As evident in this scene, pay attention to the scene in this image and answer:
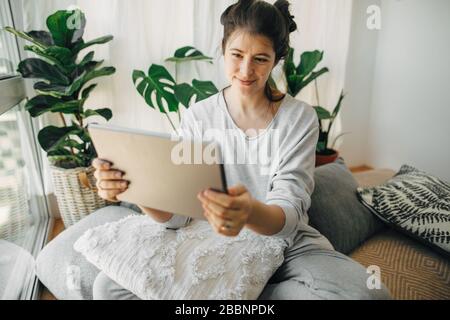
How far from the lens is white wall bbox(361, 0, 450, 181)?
2049 mm

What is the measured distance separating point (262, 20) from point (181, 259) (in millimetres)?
633

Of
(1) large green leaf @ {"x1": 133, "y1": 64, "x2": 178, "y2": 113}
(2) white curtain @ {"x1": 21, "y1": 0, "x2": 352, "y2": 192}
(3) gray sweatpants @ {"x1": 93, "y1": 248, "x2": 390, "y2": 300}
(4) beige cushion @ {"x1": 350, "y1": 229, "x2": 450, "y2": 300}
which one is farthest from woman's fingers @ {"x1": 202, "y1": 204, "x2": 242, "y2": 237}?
(2) white curtain @ {"x1": 21, "y1": 0, "x2": 352, "y2": 192}

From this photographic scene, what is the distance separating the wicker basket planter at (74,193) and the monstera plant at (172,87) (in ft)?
1.41

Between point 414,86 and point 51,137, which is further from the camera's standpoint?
point 414,86

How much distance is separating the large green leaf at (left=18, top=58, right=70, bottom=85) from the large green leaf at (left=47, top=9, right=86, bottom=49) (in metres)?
0.10

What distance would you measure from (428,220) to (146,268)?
0.96 m

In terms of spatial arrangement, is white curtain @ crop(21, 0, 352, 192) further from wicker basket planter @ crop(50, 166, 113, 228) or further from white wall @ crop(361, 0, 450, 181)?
white wall @ crop(361, 0, 450, 181)

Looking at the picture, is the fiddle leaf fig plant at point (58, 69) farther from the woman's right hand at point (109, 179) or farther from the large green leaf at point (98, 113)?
the woman's right hand at point (109, 179)

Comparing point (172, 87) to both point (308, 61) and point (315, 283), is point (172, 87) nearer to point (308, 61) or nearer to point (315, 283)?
point (308, 61)

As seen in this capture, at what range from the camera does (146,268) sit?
0.79m

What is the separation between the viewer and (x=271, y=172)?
1008 millimetres

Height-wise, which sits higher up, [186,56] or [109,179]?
[186,56]

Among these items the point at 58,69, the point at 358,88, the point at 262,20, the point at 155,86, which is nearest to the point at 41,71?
the point at 58,69
